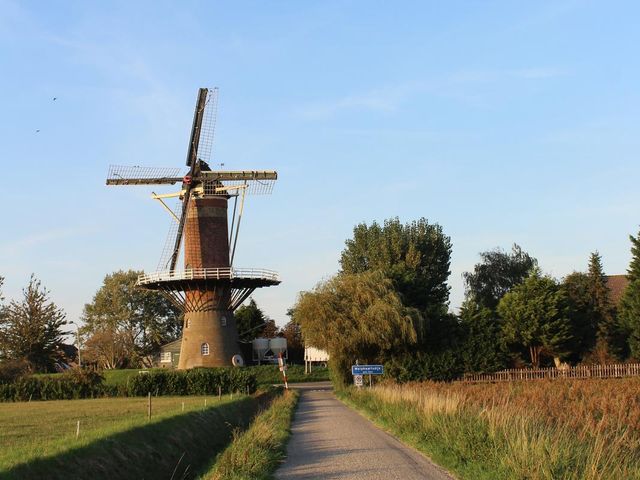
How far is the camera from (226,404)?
32.0 m

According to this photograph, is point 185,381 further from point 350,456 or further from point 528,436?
point 528,436

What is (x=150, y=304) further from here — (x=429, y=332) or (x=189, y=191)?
(x=429, y=332)

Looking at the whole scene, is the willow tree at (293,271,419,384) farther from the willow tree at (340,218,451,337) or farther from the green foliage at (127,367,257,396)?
the willow tree at (340,218,451,337)

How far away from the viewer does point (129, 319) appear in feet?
312

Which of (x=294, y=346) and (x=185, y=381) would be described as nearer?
(x=185, y=381)

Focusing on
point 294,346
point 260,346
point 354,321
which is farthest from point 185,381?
point 294,346

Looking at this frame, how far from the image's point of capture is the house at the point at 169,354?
8662 cm

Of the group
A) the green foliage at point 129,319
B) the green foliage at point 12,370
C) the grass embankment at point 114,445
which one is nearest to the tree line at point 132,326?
the green foliage at point 129,319

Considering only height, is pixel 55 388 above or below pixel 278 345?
below

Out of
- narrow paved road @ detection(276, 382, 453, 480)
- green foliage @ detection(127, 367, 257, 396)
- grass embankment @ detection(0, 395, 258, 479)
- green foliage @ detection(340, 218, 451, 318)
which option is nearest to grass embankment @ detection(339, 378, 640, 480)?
narrow paved road @ detection(276, 382, 453, 480)

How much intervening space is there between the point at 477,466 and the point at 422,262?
62.8m

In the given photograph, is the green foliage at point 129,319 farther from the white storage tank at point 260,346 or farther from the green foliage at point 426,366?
the green foliage at point 426,366

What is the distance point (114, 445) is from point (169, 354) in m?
73.5

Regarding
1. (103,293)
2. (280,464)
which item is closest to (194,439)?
(280,464)
